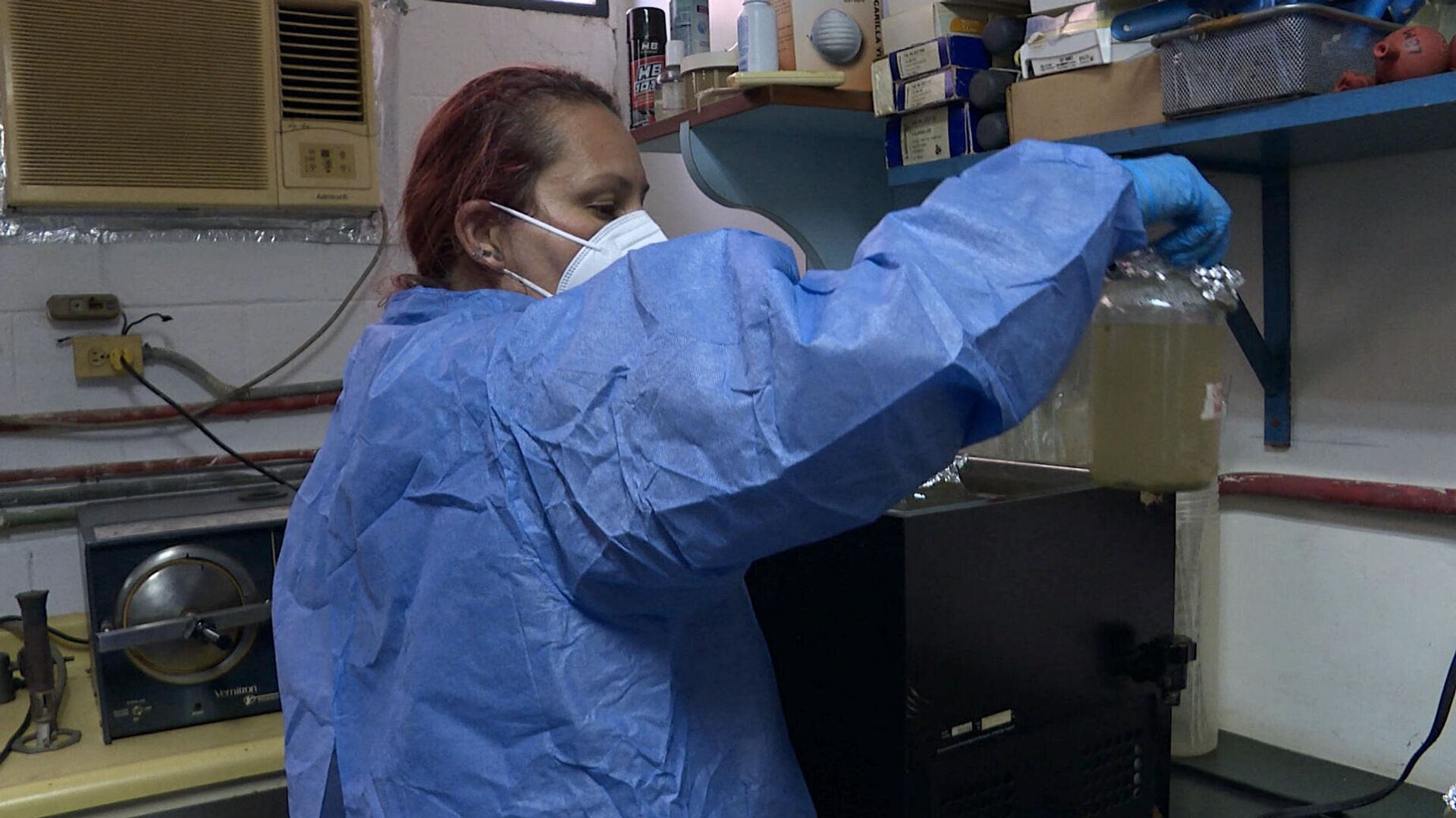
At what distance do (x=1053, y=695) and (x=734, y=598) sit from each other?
29 cm

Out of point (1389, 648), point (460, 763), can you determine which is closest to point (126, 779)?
point (460, 763)

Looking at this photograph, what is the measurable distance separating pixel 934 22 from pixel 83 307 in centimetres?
127

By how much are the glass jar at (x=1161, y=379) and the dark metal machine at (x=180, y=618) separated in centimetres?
97

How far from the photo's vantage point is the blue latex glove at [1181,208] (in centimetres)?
68

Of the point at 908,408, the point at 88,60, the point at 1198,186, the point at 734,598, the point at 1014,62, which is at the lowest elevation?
the point at 734,598

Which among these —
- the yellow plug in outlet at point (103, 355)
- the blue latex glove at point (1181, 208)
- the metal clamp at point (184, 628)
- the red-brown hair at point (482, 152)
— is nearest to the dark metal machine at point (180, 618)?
the metal clamp at point (184, 628)

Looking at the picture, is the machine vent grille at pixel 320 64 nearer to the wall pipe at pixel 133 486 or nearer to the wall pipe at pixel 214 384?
the wall pipe at pixel 214 384

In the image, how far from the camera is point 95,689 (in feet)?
4.58

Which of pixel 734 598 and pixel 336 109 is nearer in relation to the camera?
pixel 734 598

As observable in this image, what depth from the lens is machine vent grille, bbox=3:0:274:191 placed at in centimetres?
159

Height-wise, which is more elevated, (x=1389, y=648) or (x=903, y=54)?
(x=903, y=54)

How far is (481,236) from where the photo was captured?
0.97 m

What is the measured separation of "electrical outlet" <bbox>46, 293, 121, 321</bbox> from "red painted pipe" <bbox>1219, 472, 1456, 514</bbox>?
1.56 m

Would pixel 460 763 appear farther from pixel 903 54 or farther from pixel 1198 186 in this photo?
pixel 903 54
